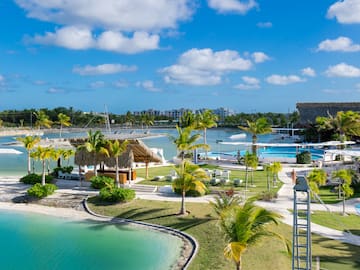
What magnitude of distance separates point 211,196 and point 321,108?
50.8m

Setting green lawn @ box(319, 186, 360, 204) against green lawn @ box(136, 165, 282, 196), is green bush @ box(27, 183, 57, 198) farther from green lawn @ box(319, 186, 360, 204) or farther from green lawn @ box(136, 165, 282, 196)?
green lawn @ box(319, 186, 360, 204)

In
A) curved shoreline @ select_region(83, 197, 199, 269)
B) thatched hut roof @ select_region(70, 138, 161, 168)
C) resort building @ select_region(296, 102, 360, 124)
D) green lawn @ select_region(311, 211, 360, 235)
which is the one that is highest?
resort building @ select_region(296, 102, 360, 124)

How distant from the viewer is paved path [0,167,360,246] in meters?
15.6

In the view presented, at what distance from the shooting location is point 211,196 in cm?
2194

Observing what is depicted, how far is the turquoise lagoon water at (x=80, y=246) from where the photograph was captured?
Answer: 13.8 meters

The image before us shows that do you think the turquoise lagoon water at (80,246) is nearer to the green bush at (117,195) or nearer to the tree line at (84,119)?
the green bush at (117,195)

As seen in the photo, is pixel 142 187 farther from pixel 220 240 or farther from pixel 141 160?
pixel 220 240

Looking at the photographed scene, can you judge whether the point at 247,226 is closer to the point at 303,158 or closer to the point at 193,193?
the point at 193,193

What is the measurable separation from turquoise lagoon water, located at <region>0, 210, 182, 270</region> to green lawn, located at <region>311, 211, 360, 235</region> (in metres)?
6.50

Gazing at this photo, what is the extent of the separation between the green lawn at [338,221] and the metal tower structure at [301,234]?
692mm

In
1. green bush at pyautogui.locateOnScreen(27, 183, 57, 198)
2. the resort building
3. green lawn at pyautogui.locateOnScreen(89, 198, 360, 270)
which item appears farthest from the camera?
the resort building

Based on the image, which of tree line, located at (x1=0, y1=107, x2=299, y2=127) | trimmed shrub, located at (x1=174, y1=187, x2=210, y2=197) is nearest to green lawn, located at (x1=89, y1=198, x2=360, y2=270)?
trimmed shrub, located at (x1=174, y1=187, x2=210, y2=197)


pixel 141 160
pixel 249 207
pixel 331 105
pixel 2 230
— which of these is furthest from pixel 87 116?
pixel 249 207

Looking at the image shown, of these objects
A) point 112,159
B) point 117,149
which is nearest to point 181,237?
point 117,149
